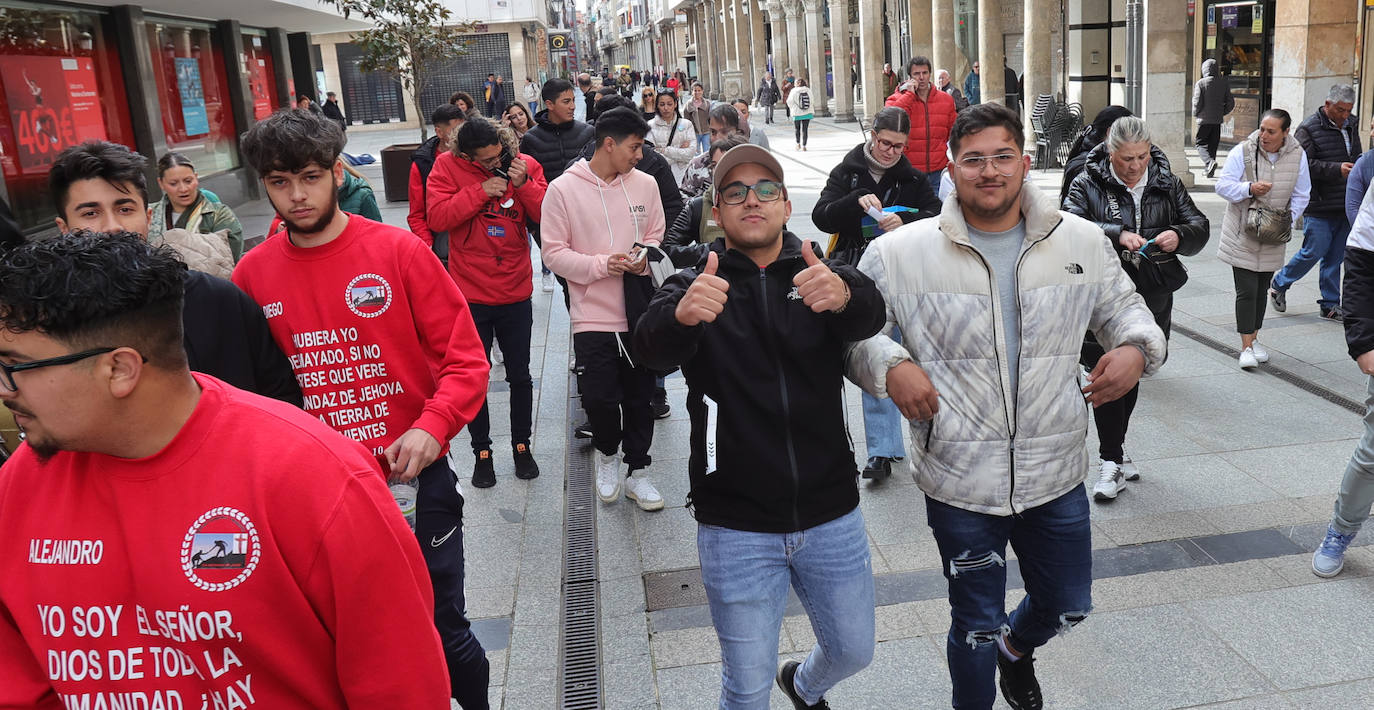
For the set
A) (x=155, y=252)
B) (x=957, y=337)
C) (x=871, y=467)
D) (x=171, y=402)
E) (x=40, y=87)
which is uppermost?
(x=40, y=87)

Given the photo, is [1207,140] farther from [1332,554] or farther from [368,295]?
[368,295]

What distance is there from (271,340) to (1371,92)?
47.3 ft

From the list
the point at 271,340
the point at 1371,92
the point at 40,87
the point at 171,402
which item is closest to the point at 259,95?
the point at 40,87

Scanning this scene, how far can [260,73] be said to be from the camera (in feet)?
77.0

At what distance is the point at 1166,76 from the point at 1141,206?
11.4m

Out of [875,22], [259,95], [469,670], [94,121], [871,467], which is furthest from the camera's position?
[875,22]

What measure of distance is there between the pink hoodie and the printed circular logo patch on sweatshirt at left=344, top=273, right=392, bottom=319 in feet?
7.77

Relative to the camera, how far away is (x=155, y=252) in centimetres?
178

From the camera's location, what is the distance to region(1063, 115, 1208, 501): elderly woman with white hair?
16.7 feet

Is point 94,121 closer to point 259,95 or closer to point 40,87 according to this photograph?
point 40,87

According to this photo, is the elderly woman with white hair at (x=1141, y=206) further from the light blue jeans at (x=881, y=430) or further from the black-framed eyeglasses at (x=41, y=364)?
the black-framed eyeglasses at (x=41, y=364)

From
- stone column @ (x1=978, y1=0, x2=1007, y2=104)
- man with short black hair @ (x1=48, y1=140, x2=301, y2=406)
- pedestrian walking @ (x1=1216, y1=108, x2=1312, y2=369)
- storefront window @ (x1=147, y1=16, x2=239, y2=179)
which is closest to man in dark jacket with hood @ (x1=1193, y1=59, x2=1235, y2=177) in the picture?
stone column @ (x1=978, y1=0, x2=1007, y2=104)

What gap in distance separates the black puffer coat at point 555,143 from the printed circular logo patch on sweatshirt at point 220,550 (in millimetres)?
6649

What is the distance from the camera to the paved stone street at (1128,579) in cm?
392
